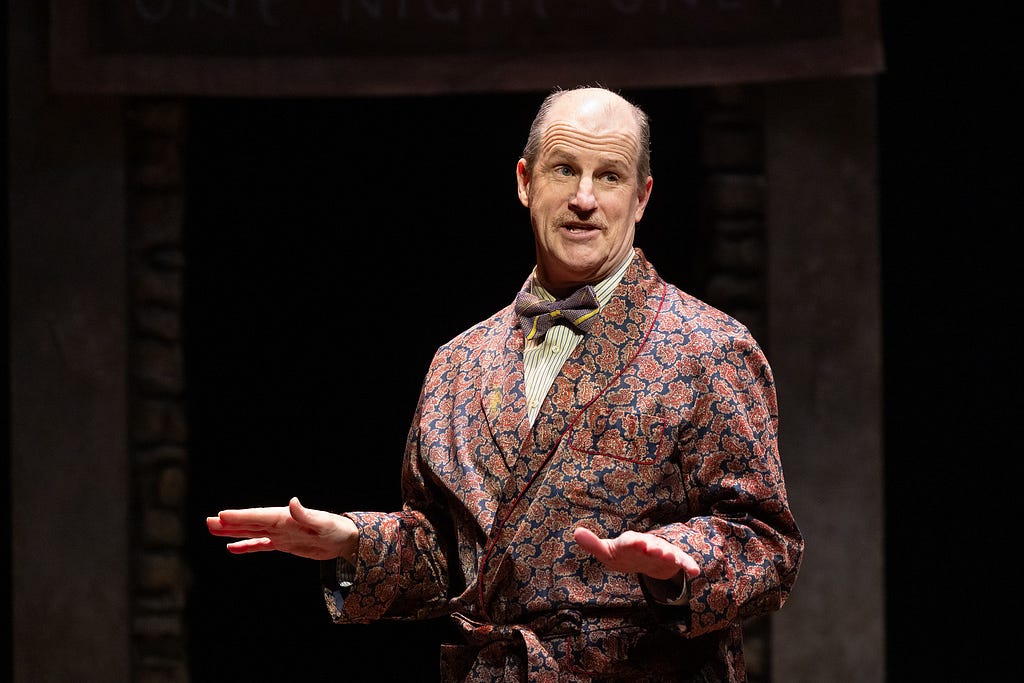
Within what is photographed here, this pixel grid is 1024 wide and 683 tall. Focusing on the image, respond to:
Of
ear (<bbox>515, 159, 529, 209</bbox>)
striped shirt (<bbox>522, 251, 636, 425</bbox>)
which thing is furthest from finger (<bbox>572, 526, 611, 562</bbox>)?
ear (<bbox>515, 159, 529, 209</bbox>)

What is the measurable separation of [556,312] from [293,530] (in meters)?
0.54

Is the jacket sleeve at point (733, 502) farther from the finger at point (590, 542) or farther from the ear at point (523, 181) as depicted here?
the ear at point (523, 181)

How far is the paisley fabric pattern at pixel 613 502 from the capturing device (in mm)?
2117

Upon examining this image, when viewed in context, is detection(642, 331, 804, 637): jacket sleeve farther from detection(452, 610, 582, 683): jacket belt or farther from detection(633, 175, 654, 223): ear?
detection(633, 175, 654, 223): ear

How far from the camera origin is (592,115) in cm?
228

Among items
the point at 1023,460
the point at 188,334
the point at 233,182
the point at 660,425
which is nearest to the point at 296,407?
the point at 188,334

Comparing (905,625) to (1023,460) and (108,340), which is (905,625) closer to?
(1023,460)

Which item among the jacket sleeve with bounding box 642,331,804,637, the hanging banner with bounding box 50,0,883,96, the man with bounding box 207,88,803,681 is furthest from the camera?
the hanging banner with bounding box 50,0,883,96

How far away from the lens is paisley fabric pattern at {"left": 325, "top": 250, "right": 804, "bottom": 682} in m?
2.12

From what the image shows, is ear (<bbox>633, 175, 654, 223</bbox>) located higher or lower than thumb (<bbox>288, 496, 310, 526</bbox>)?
higher


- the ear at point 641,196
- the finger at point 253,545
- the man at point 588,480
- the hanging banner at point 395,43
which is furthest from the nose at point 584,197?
the hanging banner at point 395,43

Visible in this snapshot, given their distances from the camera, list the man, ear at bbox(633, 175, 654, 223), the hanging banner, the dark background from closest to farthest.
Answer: the man → ear at bbox(633, 175, 654, 223) → the hanging banner → the dark background

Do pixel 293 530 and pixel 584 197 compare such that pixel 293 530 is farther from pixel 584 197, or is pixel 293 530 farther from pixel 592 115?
pixel 592 115

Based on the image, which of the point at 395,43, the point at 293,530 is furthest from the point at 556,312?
the point at 395,43
